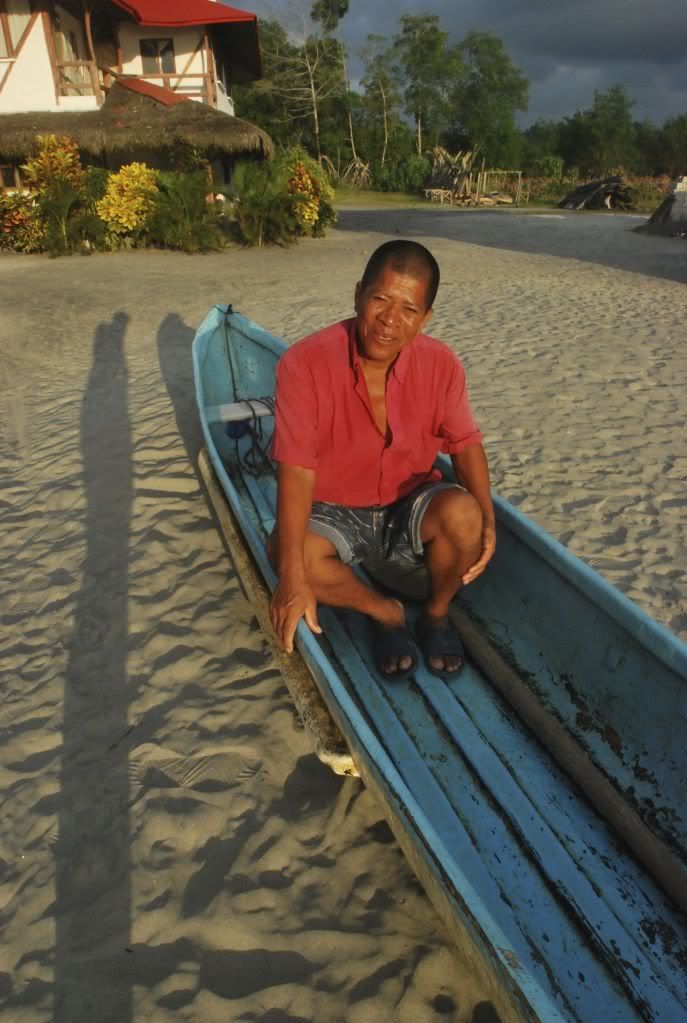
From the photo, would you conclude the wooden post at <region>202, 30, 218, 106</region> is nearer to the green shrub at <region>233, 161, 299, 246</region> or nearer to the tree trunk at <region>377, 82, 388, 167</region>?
the green shrub at <region>233, 161, 299, 246</region>

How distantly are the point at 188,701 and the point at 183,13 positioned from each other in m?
20.3

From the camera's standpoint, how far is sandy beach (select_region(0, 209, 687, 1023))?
190 cm

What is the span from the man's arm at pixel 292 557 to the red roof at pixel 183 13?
19017mm

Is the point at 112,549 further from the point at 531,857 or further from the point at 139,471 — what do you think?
the point at 531,857

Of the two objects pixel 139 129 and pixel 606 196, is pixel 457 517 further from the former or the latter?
pixel 606 196

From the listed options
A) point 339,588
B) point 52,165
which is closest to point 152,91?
point 52,165

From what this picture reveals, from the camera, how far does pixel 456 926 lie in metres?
1.54

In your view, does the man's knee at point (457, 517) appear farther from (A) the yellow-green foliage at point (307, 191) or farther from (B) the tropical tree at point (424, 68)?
(B) the tropical tree at point (424, 68)

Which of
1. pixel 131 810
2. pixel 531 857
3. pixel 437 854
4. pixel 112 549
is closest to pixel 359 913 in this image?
pixel 531 857

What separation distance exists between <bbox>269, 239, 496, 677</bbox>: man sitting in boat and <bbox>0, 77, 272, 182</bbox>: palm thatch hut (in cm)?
1505

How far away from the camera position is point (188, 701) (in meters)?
2.83

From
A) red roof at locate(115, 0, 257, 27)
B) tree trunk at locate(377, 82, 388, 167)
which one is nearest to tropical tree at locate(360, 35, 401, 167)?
tree trunk at locate(377, 82, 388, 167)

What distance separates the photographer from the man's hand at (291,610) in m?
2.19

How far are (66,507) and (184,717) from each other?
2.16m
